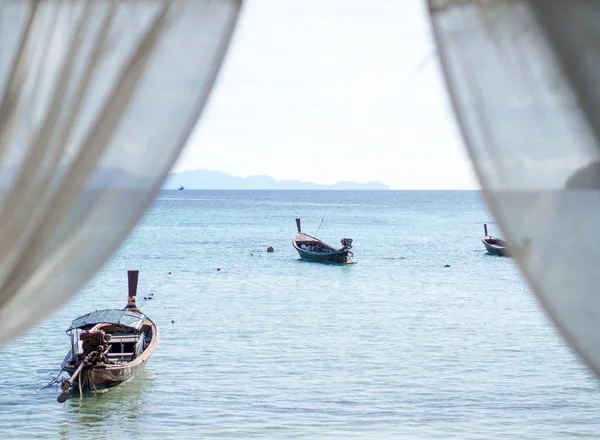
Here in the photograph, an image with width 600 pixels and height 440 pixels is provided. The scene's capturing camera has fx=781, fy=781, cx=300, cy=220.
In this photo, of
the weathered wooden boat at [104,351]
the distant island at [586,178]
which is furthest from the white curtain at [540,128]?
the weathered wooden boat at [104,351]

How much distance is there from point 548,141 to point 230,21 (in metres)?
0.72

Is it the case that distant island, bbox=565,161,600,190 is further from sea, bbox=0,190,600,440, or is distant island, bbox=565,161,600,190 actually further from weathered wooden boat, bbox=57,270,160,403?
weathered wooden boat, bbox=57,270,160,403

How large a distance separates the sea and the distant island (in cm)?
29

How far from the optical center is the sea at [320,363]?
8492 millimetres

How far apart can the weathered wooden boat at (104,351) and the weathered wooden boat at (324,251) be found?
13.1m

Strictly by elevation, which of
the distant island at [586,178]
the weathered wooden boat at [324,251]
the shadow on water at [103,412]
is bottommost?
the shadow on water at [103,412]

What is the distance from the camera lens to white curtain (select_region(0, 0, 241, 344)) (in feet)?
5.43

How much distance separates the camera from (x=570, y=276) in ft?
5.15

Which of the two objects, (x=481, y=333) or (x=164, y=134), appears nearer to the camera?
(x=164, y=134)

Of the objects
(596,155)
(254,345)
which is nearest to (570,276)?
(596,155)

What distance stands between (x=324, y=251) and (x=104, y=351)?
1479 cm

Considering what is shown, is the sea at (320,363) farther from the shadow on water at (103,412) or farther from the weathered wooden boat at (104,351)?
the weathered wooden boat at (104,351)

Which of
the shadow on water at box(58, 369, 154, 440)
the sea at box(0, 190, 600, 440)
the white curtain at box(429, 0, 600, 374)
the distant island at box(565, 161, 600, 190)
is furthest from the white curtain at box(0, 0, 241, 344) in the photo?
the shadow on water at box(58, 369, 154, 440)

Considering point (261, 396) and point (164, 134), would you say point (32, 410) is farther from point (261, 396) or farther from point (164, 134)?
point (164, 134)
